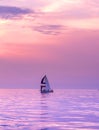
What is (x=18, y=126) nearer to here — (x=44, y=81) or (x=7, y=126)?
(x=7, y=126)

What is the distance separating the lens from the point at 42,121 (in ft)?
144

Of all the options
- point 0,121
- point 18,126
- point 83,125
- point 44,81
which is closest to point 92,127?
point 83,125

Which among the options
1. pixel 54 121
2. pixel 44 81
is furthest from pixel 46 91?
pixel 54 121

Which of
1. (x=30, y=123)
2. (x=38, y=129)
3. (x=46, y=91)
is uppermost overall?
(x=46, y=91)

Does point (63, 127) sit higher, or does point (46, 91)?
point (46, 91)

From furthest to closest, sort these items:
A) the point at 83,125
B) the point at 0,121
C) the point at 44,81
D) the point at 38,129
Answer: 1. the point at 44,81
2. the point at 0,121
3. the point at 83,125
4. the point at 38,129

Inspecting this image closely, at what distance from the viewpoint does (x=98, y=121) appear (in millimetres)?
43719

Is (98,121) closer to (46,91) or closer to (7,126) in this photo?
(7,126)

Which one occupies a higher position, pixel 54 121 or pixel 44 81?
pixel 44 81

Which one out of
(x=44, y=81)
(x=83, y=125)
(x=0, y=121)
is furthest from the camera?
(x=44, y=81)

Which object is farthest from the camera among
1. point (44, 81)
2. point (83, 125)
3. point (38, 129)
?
point (44, 81)

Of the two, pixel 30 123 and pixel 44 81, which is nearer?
pixel 30 123

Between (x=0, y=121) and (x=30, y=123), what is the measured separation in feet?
11.8

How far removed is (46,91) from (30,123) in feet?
412
